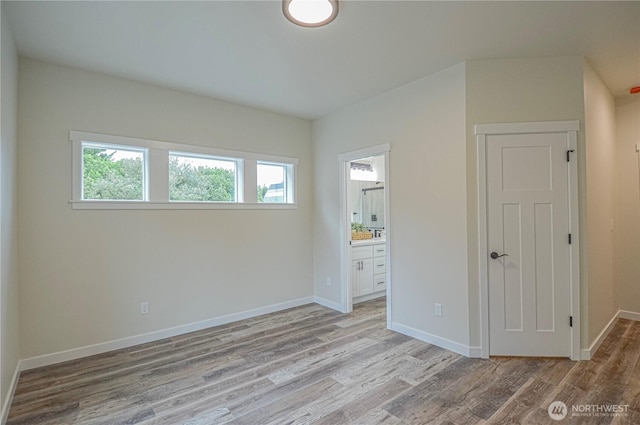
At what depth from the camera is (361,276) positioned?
4.87 metres

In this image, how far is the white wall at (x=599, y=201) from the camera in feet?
9.70

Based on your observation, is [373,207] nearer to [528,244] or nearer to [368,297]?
[368,297]

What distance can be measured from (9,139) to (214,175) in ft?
6.32

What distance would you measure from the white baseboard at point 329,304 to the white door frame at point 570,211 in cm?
197

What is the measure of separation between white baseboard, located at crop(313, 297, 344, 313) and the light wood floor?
A: 99 centimetres

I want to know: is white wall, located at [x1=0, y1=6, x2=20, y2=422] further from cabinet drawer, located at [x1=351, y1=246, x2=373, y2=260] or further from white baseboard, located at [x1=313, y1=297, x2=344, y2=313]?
cabinet drawer, located at [x1=351, y1=246, x2=373, y2=260]

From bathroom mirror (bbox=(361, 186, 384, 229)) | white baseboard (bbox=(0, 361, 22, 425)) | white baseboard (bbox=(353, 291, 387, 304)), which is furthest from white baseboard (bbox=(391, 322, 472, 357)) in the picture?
white baseboard (bbox=(0, 361, 22, 425))

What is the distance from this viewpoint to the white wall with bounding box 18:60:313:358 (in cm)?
288

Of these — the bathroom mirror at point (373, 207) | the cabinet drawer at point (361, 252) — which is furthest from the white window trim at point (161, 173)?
the bathroom mirror at point (373, 207)

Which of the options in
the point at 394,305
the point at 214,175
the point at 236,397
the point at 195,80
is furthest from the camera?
the point at 214,175

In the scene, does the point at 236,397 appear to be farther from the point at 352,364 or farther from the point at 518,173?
the point at 518,173

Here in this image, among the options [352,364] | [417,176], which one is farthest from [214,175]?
[352,364]

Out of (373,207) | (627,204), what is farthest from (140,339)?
(627,204)

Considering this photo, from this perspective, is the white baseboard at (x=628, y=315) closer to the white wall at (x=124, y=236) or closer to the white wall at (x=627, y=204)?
the white wall at (x=627, y=204)
